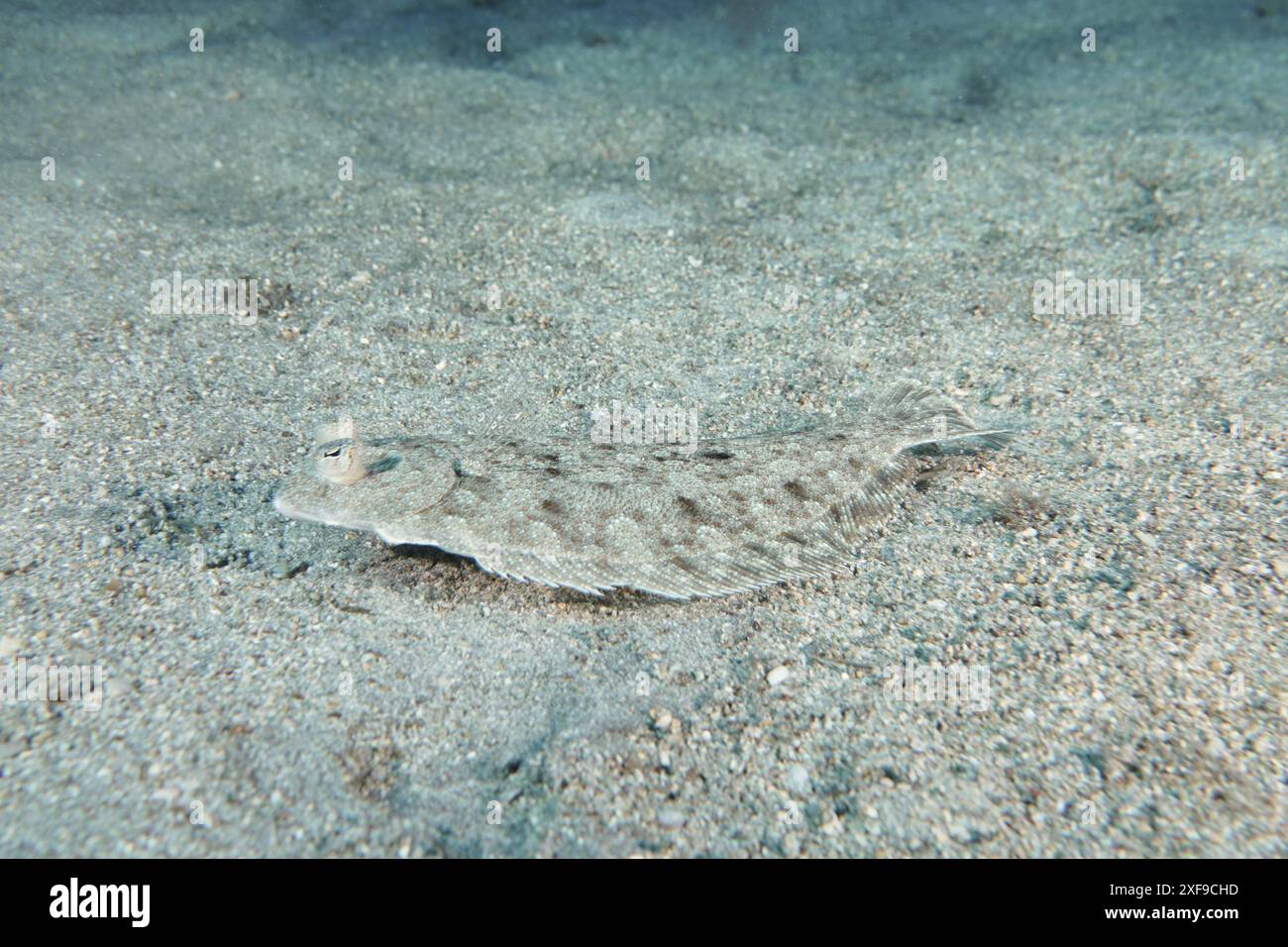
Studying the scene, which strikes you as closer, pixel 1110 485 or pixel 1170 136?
pixel 1110 485

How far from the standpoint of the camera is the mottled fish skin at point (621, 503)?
343cm

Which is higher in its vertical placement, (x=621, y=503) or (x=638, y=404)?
(x=638, y=404)

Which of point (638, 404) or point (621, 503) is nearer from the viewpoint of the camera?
point (621, 503)

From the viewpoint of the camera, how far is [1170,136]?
7.75 meters

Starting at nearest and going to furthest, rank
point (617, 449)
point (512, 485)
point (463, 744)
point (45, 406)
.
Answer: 1. point (463, 744)
2. point (512, 485)
3. point (617, 449)
4. point (45, 406)

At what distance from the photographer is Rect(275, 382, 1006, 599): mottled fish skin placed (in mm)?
3430

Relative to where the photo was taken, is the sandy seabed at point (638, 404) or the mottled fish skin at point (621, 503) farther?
the mottled fish skin at point (621, 503)

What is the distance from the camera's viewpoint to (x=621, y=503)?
3.57 metres

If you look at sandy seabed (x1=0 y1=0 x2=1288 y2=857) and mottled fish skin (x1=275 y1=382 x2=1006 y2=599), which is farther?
mottled fish skin (x1=275 y1=382 x2=1006 y2=599)

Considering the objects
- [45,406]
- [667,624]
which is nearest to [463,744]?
[667,624]

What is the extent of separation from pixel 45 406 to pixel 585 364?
3249 millimetres
